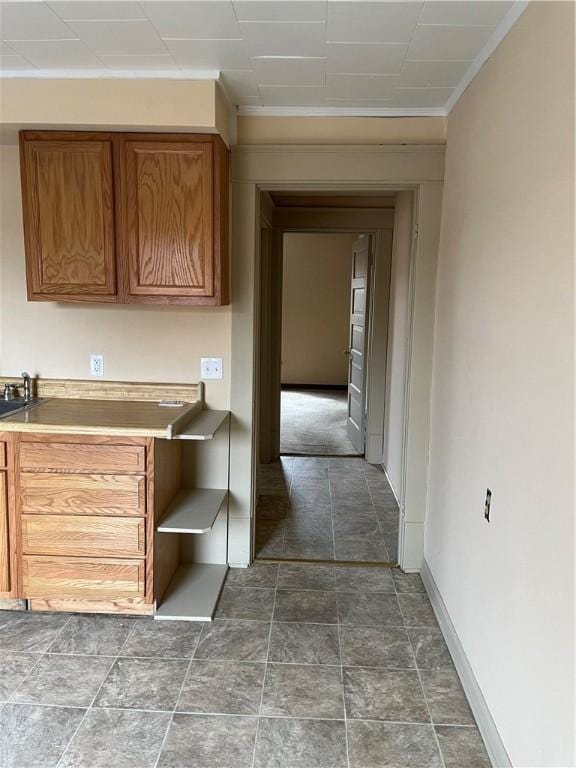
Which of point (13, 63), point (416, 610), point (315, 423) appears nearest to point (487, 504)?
point (416, 610)

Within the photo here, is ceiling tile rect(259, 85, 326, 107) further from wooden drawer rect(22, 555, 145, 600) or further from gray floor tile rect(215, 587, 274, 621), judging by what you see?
gray floor tile rect(215, 587, 274, 621)

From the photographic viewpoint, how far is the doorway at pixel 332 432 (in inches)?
145

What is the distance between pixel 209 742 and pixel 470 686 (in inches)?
38.4

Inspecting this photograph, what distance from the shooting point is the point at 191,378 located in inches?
123

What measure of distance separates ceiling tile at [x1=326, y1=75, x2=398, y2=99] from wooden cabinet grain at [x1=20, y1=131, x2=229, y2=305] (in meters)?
0.58

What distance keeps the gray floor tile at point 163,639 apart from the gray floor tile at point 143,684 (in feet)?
0.19

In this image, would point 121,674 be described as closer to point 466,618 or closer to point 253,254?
point 466,618

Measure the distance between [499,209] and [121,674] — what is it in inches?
89.8

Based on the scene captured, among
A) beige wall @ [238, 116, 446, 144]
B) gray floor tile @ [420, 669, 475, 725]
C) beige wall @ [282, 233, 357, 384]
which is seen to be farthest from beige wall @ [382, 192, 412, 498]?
beige wall @ [282, 233, 357, 384]

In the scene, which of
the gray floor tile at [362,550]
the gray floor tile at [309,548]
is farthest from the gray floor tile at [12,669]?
the gray floor tile at [362,550]

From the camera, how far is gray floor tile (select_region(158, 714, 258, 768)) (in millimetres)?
1879

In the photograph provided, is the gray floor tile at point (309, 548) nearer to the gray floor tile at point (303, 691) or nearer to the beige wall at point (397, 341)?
the beige wall at point (397, 341)

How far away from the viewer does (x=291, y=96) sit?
2.77 meters

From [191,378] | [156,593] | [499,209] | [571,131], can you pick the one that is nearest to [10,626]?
[156,593]
